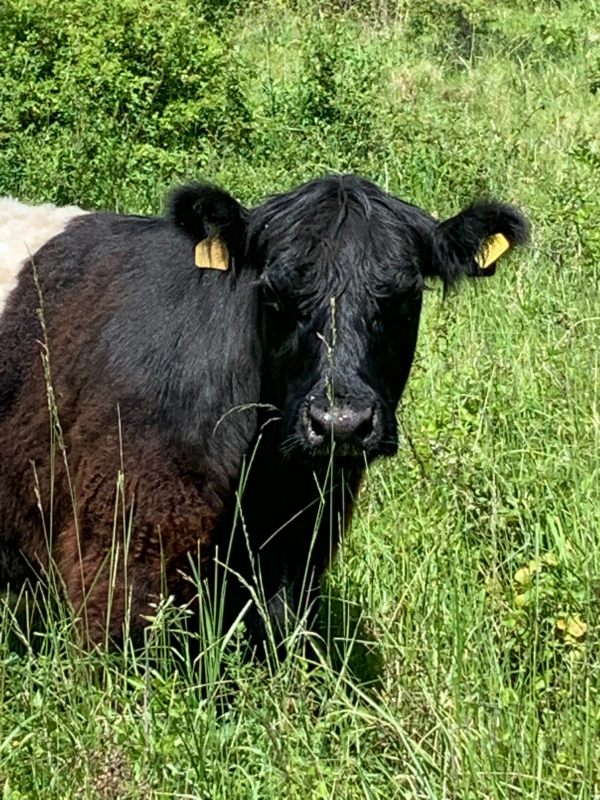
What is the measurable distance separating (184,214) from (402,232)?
675 mm

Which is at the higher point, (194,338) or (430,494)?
(194,338)

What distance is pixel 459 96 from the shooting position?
10602mm

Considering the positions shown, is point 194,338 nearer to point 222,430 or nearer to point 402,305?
point 222,430

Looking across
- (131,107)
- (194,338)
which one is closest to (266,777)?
(194,338)

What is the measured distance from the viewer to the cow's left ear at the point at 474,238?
4.49 m

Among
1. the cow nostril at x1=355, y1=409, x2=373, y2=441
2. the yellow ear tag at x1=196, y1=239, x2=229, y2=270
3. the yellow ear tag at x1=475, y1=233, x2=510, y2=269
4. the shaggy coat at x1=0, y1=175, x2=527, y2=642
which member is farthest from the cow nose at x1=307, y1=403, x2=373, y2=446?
the yellow ear tag at x1=475, y1=233, x2=510, y2=269

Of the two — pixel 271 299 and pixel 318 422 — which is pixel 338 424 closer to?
pixel 318 422

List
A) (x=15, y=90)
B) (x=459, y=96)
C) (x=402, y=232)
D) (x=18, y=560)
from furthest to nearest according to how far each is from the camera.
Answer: (x=459, y=96) < (x=15, y=90) < (x=18, y=560) < (x=402, y=232)

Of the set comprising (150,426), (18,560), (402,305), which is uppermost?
(402,305)

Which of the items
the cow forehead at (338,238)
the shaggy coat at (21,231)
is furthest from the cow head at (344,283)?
the shaggy coat at (21,231)

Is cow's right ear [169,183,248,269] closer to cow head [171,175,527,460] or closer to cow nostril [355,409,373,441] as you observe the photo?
cow head [171,175,527,460]

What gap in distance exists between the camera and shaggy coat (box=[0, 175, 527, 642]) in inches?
160

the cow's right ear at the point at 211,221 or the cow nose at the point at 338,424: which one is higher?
the cow's right ear at the point at 211,221

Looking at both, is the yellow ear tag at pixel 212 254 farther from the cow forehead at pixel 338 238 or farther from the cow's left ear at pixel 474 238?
the cow's left ear at pixel 474 238
